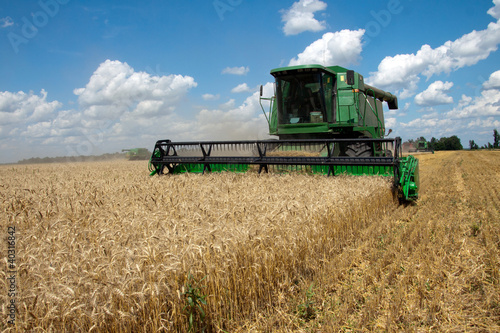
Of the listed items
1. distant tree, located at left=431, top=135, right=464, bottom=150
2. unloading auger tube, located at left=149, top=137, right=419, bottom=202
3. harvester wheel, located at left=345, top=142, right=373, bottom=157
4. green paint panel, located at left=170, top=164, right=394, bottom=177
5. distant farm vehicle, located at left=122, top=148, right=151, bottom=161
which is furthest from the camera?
distant tree, located at left=431, top=135, right=464, bottom=150

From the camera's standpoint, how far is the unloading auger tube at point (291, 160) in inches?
225

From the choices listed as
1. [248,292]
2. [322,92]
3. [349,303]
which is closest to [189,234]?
Answer: [248,292]

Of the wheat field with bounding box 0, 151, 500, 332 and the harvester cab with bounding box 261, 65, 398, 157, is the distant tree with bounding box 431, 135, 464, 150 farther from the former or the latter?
the wheat field with bounding box 0, 151, 500, 332

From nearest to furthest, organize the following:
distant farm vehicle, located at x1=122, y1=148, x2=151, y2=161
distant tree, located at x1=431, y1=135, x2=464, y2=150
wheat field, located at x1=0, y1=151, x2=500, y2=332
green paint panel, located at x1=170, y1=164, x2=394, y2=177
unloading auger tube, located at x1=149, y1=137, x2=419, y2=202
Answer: wheat field, located at x1=0, y1=151, x2=500, y2=332
unloading auger tube, located at x1=149, y1=137, x2=419, y2=202
green paint panel, located at x1=170, y1=164, x2=394, y2=177
distant farm vehicle, located at x1=122, y1=148, x2=151, y2=161
distant tree, located at x1=431, y1=135, x2=464, y2=150

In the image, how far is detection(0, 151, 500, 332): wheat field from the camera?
1.75m

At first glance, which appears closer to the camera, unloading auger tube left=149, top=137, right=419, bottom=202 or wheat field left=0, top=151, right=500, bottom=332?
wheat field left=0, top=151, right=500, bottom=332

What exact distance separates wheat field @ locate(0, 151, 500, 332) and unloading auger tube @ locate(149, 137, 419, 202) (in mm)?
1434

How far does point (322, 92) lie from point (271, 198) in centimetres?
460

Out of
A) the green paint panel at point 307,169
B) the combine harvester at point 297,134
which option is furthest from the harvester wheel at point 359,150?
the green paint panel at point 307,169

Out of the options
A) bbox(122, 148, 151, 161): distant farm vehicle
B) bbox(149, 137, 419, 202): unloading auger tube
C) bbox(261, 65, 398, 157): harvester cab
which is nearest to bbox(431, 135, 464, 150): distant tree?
bbox(122, 148, 151, 161): distant farm vehicle

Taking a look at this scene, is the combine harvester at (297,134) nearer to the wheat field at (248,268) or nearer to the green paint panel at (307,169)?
the green paint panel at (307,169)

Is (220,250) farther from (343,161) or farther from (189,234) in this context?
(343,161)

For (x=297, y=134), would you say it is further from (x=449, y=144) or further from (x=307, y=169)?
(x=449, y=144)

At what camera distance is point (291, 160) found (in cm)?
650
